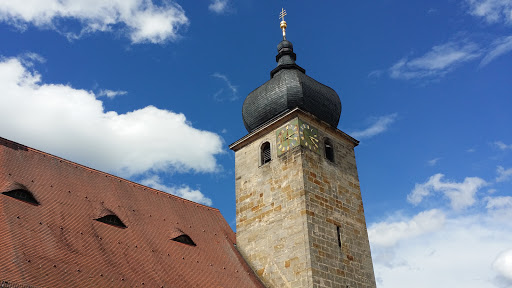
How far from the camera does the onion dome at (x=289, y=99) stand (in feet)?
49.8

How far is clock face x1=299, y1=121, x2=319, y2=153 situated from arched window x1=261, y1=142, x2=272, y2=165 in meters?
1.42

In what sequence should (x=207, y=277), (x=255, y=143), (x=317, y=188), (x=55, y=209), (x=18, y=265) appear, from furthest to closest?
(x=255, y=143) → (x=317, y=188) → (x=207, y=277) → (x=55, y=209) → (x=18, y=265)

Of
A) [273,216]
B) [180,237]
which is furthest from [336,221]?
[180,237]

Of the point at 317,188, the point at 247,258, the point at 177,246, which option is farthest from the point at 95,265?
the point at 317,188

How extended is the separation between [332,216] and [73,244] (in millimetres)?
7110

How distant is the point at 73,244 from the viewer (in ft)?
33.7

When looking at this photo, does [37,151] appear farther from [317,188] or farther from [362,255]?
[362,255]

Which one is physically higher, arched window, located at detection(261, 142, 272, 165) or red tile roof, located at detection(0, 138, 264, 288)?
arched window, located at detection(261, 142, 272, 165)

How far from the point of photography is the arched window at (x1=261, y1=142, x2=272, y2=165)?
15.1 metres

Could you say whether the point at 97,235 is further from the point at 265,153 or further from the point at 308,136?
the point at 308,136

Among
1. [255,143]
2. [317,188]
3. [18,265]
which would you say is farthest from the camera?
[255,143]

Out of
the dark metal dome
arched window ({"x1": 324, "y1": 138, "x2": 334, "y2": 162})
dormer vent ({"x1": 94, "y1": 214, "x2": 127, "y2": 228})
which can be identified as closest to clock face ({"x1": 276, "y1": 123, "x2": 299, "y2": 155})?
the dark metal dome

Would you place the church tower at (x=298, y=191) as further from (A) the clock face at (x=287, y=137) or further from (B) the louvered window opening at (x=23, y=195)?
(B) the louvered window opening at (x=23, y=195)

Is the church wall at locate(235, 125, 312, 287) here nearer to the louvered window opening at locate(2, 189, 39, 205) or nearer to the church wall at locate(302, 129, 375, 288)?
the church wall at locate(302, 129, 375, 288)
